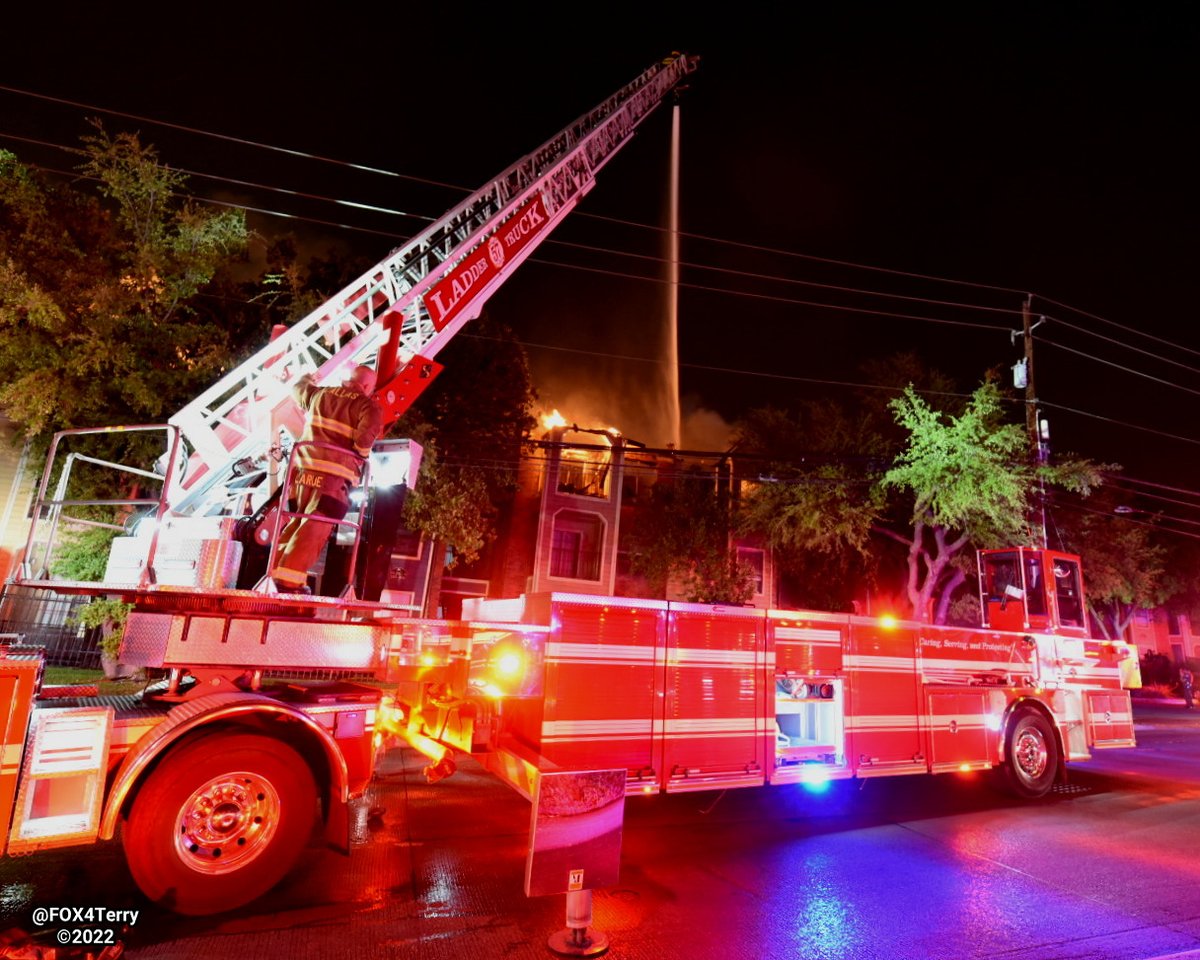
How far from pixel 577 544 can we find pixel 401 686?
75.8ft

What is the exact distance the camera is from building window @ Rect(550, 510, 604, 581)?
29312 millimetres

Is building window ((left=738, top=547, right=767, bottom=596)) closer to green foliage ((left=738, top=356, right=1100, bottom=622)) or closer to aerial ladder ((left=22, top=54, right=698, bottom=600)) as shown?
green foliage ((left=738, top=356, right=1100, bottom=622))

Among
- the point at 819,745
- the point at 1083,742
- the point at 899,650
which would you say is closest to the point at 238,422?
the point at 819,745

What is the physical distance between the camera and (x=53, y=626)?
14547 millimetres

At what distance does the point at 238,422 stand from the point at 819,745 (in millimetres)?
7131

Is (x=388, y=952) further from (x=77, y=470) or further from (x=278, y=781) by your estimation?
(x=77, y=470)

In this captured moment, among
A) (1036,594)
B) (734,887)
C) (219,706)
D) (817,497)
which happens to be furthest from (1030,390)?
(219,706)

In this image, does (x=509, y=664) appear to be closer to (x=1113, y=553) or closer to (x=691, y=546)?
(x=691, y=546)

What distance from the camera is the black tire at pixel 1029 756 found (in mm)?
8109

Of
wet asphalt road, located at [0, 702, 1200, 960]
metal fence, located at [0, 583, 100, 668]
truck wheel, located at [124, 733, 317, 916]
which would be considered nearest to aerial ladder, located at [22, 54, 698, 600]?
truck wheel, located at [124, 733, 317, 916]

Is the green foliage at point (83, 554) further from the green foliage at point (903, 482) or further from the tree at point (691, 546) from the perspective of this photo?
the tree at point (691, 546)

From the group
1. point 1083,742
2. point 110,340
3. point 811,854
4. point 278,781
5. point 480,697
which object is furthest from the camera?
point 110,340

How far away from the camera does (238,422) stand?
25.0 ft

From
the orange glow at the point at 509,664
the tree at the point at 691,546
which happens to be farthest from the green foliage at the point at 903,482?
the orange glow at the point at 509,664
